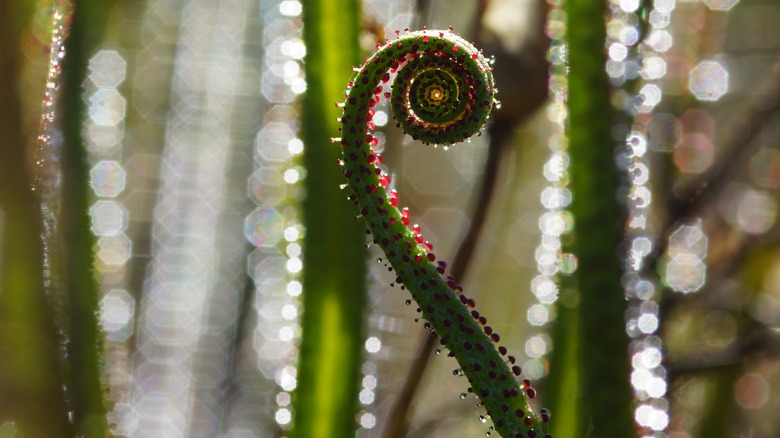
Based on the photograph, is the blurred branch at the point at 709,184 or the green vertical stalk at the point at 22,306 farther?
the blurred branch at the point at 709,184

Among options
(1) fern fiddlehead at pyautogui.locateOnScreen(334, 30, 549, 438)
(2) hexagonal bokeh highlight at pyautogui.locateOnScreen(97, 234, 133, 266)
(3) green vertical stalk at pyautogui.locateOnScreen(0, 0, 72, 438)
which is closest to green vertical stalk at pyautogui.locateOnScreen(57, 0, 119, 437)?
(3) green vertical stalk at pyautogui.locateOnScreen(0, 0, 72, 438)

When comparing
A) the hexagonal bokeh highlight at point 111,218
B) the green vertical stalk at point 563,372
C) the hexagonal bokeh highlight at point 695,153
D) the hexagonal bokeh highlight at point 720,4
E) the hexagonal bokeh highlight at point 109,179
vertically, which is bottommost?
the green vertical stalk at point 563,372

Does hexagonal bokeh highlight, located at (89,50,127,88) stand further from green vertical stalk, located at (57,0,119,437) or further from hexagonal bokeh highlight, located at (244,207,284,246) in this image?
green vertical stalk, located at (57,0,119,437)

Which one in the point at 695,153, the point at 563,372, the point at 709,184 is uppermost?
the point at 695,153

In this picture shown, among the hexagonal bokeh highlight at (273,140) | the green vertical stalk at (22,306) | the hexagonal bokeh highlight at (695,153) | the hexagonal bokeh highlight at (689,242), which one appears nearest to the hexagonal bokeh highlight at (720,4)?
the hexagonal bokeh highlight at (695,153)

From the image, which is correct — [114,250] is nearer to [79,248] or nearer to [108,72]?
[108,72]

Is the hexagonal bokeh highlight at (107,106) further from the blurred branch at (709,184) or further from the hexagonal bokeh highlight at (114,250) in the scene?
the blurred branch at (709,184)

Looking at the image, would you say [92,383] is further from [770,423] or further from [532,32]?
[770,423]

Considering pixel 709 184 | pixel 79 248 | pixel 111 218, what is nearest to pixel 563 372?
pixel 79 248
